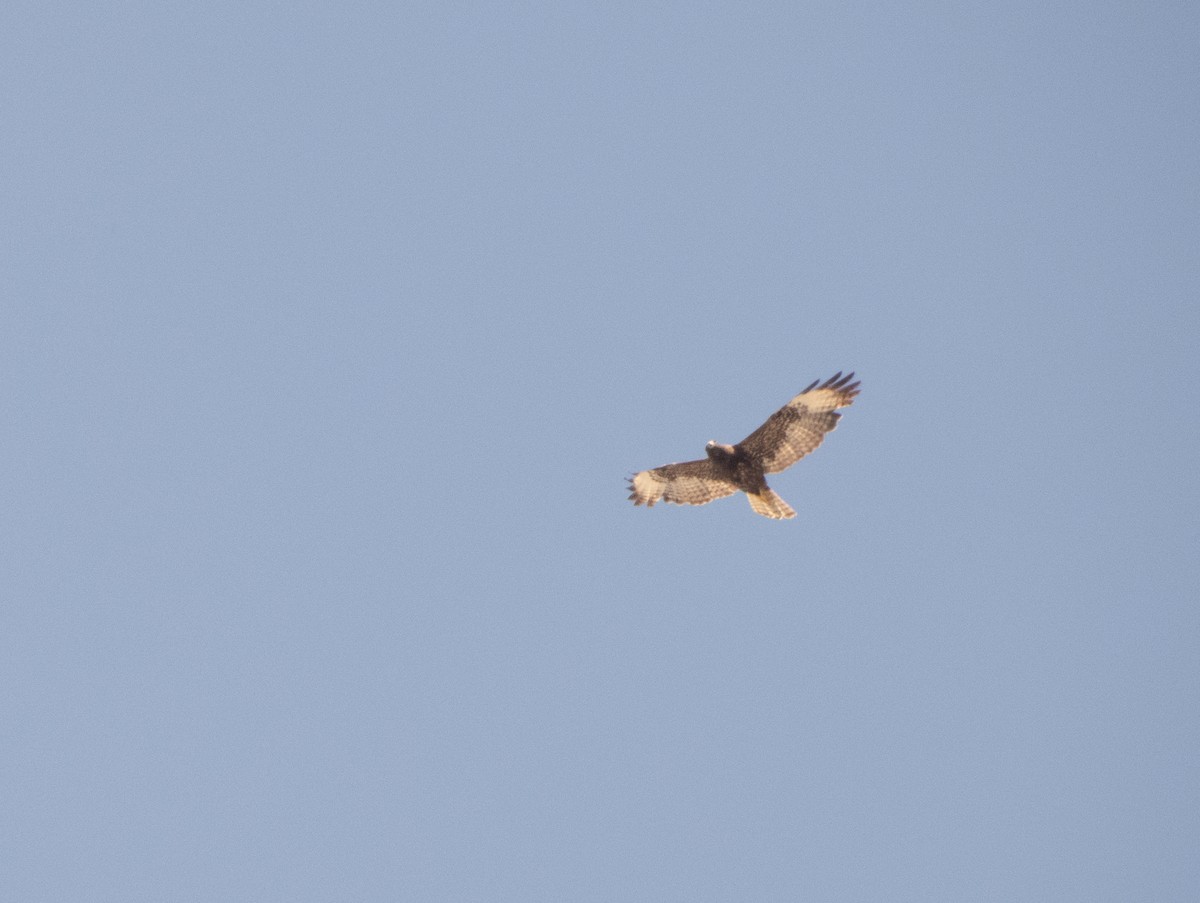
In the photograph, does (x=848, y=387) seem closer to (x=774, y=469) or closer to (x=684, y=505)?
(x=774, y=469)

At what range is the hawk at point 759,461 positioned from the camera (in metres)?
17.8

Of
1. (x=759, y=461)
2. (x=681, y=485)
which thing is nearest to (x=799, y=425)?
(x=759, y=461)

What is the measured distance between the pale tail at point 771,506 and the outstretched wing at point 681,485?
504 mm

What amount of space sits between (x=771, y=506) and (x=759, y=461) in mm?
721

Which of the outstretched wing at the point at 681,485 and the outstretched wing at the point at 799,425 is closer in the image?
the outstretched wing at the point at 799,425

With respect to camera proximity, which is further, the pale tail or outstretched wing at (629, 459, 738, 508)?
outstretched wing at (629, 459, 738, 508)

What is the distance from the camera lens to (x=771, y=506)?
61.1 ft

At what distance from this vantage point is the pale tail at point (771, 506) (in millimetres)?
18469

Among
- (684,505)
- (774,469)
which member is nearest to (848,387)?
(774,469)

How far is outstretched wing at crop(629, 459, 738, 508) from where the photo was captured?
1916 centimetres

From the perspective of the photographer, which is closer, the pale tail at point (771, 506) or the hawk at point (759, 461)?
the hawk at point (759, 461)

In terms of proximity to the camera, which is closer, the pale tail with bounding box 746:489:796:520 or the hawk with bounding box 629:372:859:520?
the hawk with bounding box 629:372:859:520

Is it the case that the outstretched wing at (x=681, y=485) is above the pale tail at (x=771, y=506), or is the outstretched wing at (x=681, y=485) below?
above

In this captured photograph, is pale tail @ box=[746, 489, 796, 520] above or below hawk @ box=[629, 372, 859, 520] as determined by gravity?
below
